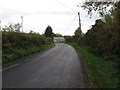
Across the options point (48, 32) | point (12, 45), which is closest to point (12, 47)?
point (12, 45)

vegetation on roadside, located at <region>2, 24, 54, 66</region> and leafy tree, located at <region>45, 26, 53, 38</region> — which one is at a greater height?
leafy tree, located at <region>45, 26, 53, 38</region>

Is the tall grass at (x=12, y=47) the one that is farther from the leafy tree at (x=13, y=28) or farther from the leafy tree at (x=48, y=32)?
the leafy tree at (x=48, y=32)

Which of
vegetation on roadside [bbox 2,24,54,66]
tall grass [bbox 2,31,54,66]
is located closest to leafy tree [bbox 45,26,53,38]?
vegetation on roadside [bbox 2,24,54,66]

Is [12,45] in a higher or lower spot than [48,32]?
lower

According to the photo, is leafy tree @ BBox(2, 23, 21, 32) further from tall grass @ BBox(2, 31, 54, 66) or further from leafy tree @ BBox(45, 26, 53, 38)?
leafy tree @ BBox(45, 26, 53, 38)

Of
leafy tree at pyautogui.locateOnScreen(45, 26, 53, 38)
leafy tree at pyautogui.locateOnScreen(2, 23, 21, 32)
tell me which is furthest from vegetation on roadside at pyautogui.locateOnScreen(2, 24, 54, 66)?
leafy tree at pyautogui.locateOnScreen(45, 26, 53, 38)

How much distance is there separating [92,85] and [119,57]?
634 centimetres

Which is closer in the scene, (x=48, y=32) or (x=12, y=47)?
(x=12, y=47)

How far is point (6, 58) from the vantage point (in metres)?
11.8

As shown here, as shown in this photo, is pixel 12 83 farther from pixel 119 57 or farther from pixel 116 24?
pixel 119 57

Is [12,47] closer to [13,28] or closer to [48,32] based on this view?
[13,28]

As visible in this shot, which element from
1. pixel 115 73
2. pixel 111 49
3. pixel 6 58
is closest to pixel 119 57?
pixel 111 49

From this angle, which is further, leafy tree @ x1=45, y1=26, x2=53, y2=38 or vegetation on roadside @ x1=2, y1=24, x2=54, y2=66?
leafy tree @ x1=45, y1=26, x2=53, y2=38

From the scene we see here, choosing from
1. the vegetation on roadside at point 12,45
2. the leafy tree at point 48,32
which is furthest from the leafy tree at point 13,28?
A: the leafy tree at point 48,32
